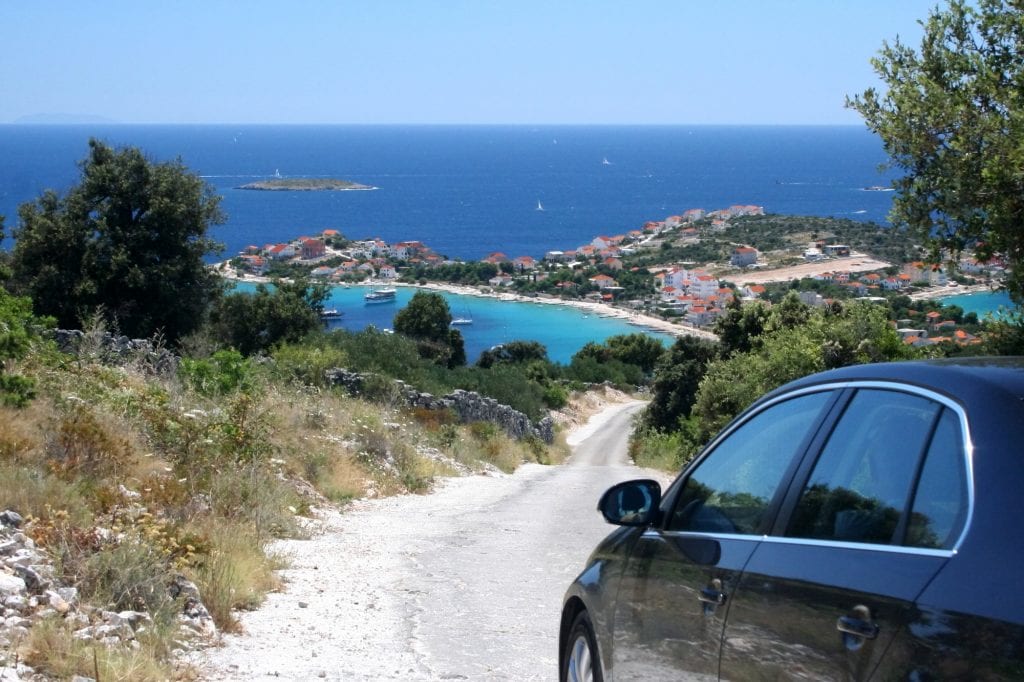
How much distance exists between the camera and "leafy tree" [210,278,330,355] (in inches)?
1473

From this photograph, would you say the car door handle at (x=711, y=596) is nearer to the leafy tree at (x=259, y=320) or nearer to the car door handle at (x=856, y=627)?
the car door handle at (x=856, y=627)

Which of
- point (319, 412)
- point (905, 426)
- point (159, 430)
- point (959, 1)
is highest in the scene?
point (959, 1)

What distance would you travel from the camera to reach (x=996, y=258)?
1015cm

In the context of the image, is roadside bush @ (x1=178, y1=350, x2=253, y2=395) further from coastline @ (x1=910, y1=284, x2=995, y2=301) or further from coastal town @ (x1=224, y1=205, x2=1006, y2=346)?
coastal town @ (x1=224, y1=205, x2=1006, y2=346)

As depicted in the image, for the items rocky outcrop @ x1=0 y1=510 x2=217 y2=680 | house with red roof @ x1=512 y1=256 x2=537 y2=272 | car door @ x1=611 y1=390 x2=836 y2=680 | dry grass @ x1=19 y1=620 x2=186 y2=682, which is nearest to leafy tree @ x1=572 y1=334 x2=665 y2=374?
house with red roof @ x1=512 y1=256 x2=537 y2=272

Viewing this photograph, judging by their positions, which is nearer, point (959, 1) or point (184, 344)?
point (959, 1)

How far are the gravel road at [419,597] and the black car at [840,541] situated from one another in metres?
2.52

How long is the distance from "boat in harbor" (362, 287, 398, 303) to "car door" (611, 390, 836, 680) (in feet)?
312

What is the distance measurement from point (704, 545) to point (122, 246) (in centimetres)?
2770

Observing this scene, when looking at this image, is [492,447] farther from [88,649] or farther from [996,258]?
[88,649]

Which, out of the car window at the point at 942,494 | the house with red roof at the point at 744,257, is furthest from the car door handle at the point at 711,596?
the house with red roof at the point at 744,257

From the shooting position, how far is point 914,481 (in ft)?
9.39

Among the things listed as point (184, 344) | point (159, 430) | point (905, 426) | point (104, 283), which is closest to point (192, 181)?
point (104, 283)

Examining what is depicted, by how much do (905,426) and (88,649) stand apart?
174 inches
